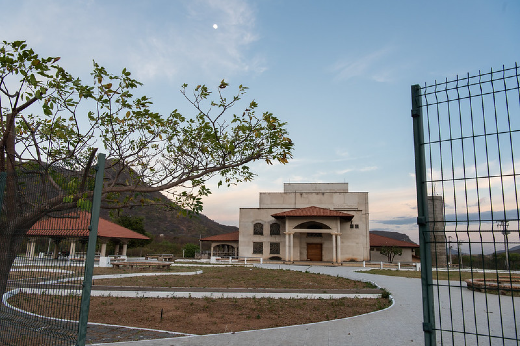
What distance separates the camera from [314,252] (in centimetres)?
4294

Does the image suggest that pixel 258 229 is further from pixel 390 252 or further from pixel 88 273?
pixel 88 273

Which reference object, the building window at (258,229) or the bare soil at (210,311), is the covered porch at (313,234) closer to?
the building window at (258,229)

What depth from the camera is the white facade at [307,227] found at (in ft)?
134

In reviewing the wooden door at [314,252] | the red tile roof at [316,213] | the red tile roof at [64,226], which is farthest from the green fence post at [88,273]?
the wooden door at [314,252]

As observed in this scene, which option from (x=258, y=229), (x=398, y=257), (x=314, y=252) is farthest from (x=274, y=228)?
(x=398, y=257)

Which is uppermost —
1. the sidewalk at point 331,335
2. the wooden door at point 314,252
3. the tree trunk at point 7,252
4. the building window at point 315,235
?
the building window at point 315,235

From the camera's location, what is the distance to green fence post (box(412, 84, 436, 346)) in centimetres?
414

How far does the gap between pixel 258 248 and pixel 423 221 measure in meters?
41.2

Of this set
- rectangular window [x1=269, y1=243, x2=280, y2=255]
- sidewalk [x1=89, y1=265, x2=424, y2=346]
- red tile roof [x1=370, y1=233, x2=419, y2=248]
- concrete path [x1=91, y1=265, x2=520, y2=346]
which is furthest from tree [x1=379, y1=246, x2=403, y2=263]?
sidewalk [x1=89, y1=265, x2=424, y2=346]

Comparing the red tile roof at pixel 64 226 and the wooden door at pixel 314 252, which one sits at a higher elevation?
the red tile roof at pixel 64 226

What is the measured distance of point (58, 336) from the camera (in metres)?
5.60

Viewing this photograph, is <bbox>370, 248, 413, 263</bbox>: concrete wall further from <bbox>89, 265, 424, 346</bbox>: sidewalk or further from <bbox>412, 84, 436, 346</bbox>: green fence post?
<bbox>412, 84, 436, 346</bbox>: green fence post

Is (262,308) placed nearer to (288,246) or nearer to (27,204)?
(27,204)

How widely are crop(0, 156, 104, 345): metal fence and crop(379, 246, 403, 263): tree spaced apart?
42.4 m
